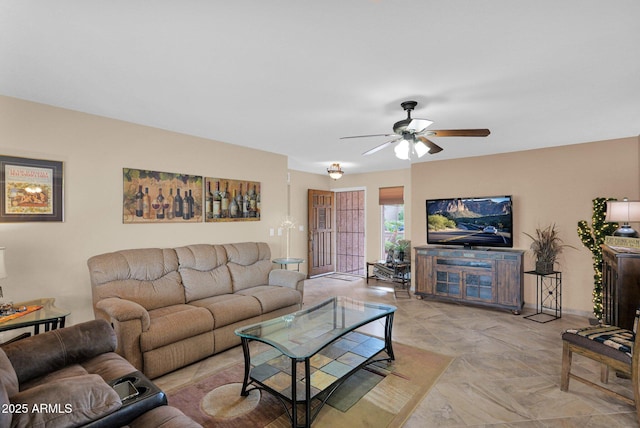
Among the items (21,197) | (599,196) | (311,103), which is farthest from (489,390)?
(21,197)

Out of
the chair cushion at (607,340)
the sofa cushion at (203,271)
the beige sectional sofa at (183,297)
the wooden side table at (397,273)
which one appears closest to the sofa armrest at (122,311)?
the beige sectional sofa at (183,297)

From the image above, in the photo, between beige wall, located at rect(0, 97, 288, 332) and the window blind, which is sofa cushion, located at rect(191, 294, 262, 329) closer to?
beige wall, located at rect(0, 97, 288, 332)

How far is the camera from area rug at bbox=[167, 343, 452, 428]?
7.18ft

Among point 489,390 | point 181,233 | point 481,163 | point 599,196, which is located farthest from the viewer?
point 481,163

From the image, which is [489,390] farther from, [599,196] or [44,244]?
[44,244]

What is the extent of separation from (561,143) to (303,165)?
429cm

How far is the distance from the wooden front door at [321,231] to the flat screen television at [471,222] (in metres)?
2.70

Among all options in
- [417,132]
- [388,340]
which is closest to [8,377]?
[388,340]

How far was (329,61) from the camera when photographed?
2.18m

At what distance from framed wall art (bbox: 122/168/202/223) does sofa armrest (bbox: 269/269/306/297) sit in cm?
130

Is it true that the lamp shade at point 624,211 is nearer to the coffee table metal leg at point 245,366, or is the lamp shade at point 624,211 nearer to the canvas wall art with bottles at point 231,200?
the coffee table metal leg at point 245,366

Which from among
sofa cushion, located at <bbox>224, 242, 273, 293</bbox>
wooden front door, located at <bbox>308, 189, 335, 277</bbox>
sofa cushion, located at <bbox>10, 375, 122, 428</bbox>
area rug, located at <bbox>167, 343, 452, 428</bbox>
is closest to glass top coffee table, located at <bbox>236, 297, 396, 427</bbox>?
area rug, located at <bbox>167, 343, 452, 428</bbox>

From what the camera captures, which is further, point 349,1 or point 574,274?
point 574,274

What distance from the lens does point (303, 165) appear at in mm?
6340
